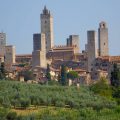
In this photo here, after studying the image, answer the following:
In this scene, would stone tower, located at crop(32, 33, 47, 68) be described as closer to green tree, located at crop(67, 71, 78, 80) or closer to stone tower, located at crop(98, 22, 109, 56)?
stone tower, located at crop(98, 22, 109, 56)

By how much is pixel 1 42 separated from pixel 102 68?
27.5 m

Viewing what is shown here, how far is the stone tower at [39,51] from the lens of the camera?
99.4 metres

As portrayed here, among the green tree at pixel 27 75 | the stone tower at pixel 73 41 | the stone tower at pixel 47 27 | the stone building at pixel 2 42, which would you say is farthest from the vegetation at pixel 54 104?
the stone building at pixel 2 42

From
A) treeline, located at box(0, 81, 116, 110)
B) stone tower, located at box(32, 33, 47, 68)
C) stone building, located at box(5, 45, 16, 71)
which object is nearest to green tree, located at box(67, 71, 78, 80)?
stone tower, located at box(32, 33, 47, 68)

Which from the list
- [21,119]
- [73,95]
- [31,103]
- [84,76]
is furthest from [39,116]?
[84,76]

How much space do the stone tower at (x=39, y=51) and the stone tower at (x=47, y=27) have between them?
87.7 inches

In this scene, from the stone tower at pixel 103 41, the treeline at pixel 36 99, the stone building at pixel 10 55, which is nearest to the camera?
the treeline at pixel 36 99

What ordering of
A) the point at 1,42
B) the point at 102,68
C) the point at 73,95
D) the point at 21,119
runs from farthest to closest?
1. the point at 1,42
2. the point at 102,68
3. the point at 73,95
4. the point at 21,119

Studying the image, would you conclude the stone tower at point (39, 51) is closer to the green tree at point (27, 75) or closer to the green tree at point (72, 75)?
the green tree at point (72, 75)

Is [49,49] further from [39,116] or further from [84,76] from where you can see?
[39,116]

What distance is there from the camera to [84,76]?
8631 cm

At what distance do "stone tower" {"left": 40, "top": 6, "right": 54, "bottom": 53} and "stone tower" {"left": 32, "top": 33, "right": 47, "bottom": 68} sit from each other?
87.7 inches

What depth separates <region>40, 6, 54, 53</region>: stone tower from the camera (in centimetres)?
10931

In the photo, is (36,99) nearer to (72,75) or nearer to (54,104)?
(54,104)
